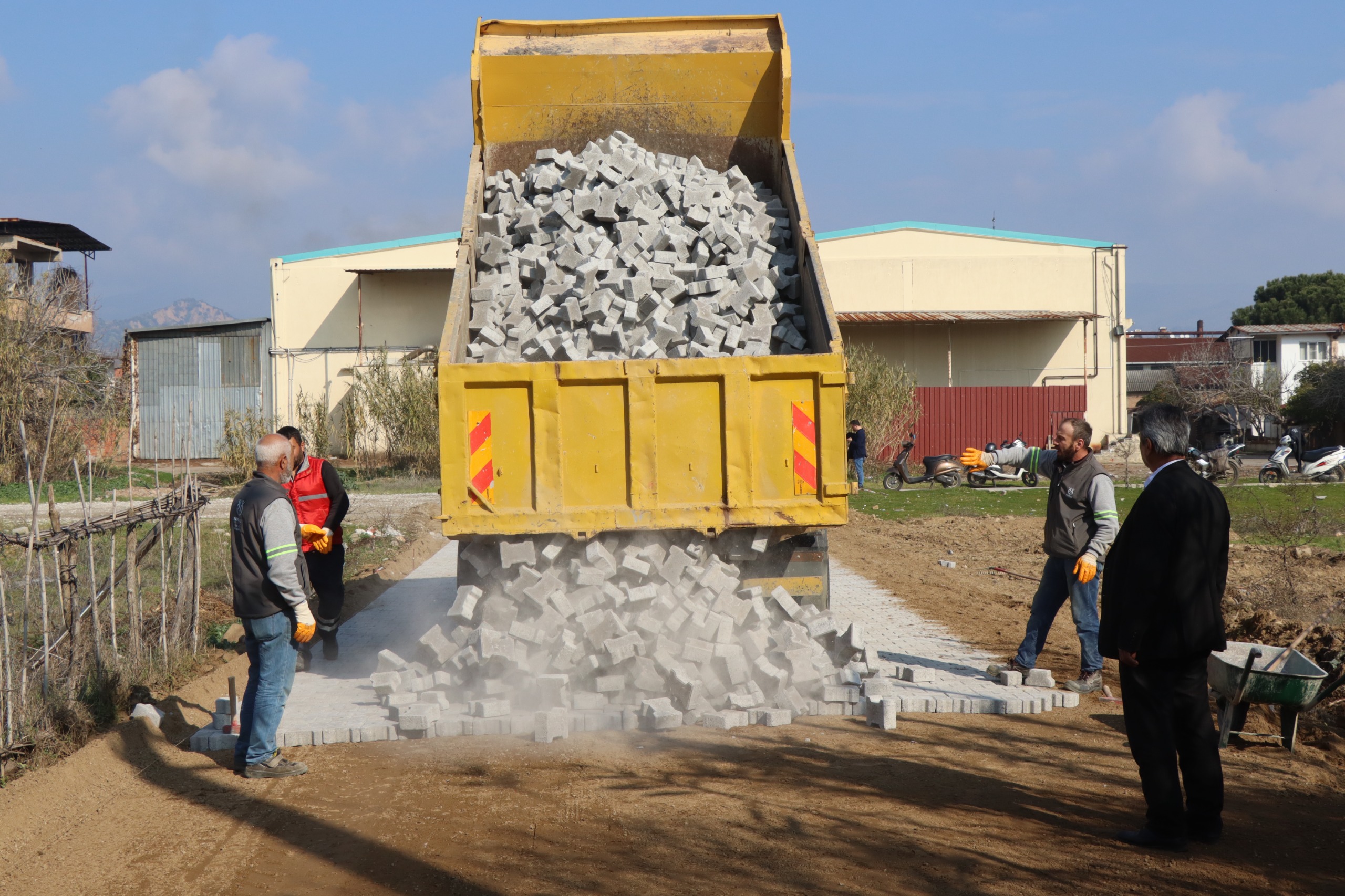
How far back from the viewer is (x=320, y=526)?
7262 mm

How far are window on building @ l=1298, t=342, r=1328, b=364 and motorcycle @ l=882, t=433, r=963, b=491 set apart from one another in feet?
110

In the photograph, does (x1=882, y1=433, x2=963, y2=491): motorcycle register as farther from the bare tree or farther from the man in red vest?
the man in red vest

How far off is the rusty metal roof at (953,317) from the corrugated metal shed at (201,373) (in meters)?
17.2

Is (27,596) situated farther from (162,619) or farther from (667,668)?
(667,668)

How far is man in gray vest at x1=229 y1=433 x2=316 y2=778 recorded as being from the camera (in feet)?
17.0

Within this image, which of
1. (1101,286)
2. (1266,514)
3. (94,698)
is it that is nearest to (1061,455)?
(94,698)

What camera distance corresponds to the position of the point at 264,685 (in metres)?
5.23

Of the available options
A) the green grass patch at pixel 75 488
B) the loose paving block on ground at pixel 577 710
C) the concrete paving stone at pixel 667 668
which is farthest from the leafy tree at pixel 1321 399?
the green grass patch at pixel 75 488

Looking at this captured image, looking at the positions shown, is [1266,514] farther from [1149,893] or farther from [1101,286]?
[1101,286]

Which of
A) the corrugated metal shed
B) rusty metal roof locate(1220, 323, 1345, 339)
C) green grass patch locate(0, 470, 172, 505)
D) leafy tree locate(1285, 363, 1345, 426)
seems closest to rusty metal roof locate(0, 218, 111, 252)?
the corrugated metal shed

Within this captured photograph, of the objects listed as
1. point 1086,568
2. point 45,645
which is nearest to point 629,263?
point 1086,568

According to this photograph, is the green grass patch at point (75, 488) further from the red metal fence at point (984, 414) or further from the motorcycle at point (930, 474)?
the red metal fence at point (984, 414)

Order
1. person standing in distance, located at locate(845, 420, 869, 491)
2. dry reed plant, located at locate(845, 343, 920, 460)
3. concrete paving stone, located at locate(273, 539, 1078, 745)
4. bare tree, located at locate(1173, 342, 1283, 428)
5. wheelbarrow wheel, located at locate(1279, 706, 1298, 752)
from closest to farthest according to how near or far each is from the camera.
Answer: wheelbarrow wheel, located at locate(1279, 706, 1298, 752) → concrete paving stone, located at locate(273, 539, 1078, 745) → person standing in distance, located at locate(845, 420, 869, 491) → dry reed plant, located at locate(845, 343, 920, 460) → bare tree, located at locate(1173, 342, 1283, 428)

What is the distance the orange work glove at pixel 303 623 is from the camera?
204 inches
